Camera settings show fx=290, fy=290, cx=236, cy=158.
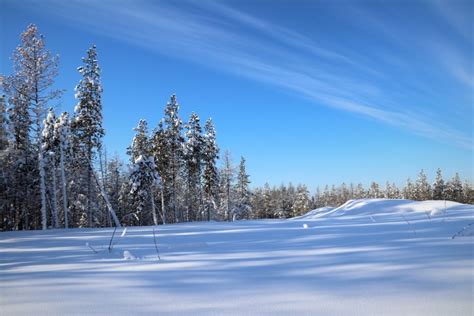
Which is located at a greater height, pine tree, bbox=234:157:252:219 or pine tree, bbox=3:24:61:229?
pine tree, bbox=3:24:61:229

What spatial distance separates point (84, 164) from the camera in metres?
26.8

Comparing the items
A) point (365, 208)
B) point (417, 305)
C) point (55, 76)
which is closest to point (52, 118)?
point (55, 76)

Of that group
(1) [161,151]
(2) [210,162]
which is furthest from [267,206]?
(1) [161,151]

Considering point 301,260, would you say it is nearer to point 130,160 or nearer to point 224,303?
point 224,303

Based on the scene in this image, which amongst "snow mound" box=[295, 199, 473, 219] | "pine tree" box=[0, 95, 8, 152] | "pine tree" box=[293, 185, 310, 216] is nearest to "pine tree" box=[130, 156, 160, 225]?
"pine tree" box=[0, 95, 8, 152]

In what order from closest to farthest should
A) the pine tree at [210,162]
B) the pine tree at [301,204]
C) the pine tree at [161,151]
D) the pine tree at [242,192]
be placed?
the pine tree at [161,151] < the pine tree at [210,162] < the pine tree at [242,192] < the pine tree at [301,204]

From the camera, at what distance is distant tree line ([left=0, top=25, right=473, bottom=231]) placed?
17.5m

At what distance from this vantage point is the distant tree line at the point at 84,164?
57.6 feet

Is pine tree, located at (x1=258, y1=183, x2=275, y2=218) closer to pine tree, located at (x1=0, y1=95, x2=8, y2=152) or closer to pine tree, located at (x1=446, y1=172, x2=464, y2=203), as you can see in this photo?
pine tree, located at (x1=446, y1=172, x2=464, y2=203)

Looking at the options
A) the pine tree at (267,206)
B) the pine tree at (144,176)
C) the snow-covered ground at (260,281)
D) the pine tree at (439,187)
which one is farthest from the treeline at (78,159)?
the pine tree at (439,187)

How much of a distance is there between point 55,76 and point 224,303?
1972 centimetres

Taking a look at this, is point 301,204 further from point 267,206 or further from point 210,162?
point 210,162

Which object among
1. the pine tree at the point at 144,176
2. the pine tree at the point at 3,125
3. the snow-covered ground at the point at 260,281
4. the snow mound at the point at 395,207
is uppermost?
the pine tree at the point at 3,125

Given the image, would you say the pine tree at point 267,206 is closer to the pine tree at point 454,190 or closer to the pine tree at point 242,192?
the pine tree at point 242,192
